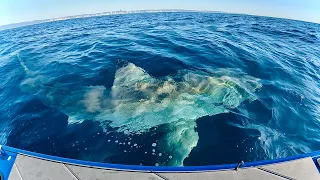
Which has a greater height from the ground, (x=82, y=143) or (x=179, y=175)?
(x=179, y=175)

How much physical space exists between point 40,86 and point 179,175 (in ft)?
26.1

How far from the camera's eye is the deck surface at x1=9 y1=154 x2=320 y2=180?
3.33 metres

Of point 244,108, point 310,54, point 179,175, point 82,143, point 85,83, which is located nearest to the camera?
point 179,175

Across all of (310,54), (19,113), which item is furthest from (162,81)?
(310,54)

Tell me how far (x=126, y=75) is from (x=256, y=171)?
6.62 m

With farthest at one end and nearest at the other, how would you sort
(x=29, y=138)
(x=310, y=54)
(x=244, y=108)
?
(x=310, y=54), (x=244, y=108), (x=29, y=138)

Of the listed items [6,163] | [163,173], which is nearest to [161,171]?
[163,173]

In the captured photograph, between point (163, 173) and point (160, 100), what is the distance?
3.63 meters

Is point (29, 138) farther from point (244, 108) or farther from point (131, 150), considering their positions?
point (244, 108)

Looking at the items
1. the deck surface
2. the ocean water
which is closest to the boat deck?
the deck surface

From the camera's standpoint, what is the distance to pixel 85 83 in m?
8.95

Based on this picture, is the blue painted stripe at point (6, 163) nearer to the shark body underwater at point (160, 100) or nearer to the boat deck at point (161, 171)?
the boat deck at point (161, 171)

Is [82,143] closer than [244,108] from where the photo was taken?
Yes

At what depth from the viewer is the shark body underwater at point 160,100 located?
5.79 meters
